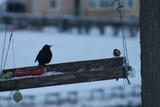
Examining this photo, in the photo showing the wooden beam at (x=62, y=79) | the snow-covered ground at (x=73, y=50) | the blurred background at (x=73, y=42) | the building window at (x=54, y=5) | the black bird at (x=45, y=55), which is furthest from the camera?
the building window at (x=54, y=5)

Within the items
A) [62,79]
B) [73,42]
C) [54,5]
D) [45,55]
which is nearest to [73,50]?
[73,42]

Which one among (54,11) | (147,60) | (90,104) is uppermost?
(54,11)

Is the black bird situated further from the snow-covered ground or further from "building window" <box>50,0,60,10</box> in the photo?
"building window" <box>50,0,60,10</box>

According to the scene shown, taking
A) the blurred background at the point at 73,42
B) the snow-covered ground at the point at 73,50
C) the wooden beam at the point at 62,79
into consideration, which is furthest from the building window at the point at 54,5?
the wooden beam at the point at 62,79

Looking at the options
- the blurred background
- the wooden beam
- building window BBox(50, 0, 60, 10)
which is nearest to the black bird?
the blurred background

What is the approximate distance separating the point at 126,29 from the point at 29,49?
9.24 m

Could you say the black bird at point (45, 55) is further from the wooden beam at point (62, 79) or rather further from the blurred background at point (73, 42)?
the wooden beam at point (62, 79)

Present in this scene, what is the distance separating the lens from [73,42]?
2234 cm

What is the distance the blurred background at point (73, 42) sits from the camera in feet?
33.0

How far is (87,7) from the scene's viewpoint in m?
37.0

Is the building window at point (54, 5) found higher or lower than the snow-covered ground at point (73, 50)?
higher

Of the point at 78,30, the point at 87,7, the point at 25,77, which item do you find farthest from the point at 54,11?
the point at 25,77

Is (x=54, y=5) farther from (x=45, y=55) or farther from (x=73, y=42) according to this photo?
(x=45, y=55)

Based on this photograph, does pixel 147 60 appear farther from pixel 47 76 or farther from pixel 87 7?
pixel 87 7
